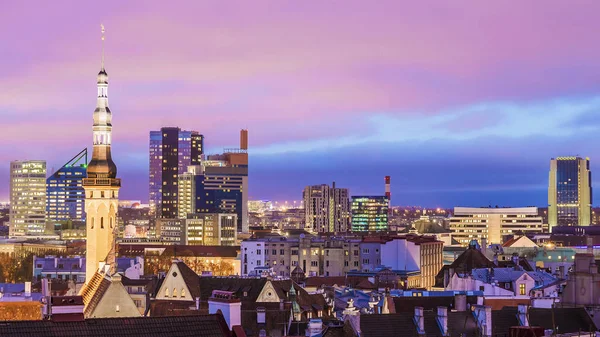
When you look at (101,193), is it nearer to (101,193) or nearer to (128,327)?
(101,193)

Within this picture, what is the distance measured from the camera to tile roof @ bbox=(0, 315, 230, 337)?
120 ft

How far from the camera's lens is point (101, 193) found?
364 ft

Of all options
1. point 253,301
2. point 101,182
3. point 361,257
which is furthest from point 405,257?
point 253,301

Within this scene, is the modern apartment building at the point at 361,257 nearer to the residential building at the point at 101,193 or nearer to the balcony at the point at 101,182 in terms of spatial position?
the residential building at the point at 101,193

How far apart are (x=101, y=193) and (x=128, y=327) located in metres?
73.8

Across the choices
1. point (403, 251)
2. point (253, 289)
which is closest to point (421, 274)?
point (403, 251)

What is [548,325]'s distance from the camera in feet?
235

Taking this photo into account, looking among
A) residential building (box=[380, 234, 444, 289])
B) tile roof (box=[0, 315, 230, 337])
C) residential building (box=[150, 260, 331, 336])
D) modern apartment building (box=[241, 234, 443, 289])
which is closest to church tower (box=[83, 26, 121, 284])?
residential building (box=[150, 260, 331, 336])

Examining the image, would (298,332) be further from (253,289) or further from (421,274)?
(421,274)

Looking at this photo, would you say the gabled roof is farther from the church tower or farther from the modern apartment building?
the modern apartment building

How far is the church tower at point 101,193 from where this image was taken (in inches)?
4227

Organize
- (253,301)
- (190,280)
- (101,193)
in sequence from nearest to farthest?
(253,301), (190,280), (101,193)

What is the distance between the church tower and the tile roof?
65.2m

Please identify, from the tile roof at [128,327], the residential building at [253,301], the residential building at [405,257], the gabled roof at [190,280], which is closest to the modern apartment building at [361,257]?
the residential building at [405,257]
